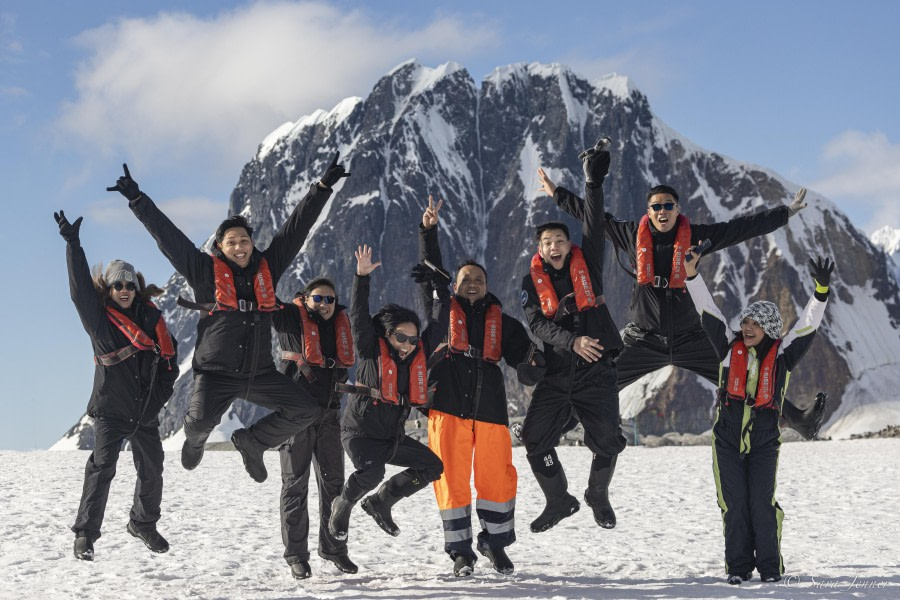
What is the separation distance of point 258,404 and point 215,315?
0.98 m

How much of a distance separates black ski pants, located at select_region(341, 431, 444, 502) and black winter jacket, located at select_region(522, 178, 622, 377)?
62.0 inches

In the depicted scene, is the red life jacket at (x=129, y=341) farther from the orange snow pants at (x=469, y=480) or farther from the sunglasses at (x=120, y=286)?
the orange snow pants at (x=469, y=480)

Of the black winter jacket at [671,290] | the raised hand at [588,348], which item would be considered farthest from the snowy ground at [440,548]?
the black winter jacket at [671,290]

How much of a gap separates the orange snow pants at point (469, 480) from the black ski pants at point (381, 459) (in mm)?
186

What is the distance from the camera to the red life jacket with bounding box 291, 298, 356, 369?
9.55m

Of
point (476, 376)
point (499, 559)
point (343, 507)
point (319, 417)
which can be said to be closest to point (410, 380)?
point (476, 376)

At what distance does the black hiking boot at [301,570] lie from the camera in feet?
31.1

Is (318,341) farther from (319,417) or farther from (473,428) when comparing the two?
(473,428)

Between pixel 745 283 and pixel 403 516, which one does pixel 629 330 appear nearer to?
pixel 403 516

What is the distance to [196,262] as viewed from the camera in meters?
8.88

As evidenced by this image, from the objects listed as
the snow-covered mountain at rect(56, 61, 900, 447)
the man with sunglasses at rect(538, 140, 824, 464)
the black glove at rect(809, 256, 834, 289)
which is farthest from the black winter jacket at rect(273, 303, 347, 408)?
the snow-covered mountain at rect(56, 61, 900, 447)

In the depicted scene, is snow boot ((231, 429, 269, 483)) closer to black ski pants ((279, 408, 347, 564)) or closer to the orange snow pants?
black ski pants ((279, 408, 347, 564))

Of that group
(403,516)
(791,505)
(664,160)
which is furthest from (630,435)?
(664,160)

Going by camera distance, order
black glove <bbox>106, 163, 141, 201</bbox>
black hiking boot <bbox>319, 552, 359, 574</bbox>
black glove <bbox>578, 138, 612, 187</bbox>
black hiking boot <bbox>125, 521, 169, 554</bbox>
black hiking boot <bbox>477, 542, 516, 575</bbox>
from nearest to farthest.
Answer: black glove <bbox>106, 163, 141, 201</bbox> < black hiking boot <bbox>125, 521, 169, 554</bbox> < black hiking boot <bbox>477, 542, 516, 575</bbox> < black glove <bbox>578, 138, 612, 187</bbox> < black hiking boot <bbox>319, 552, 359, 574</bbox>
